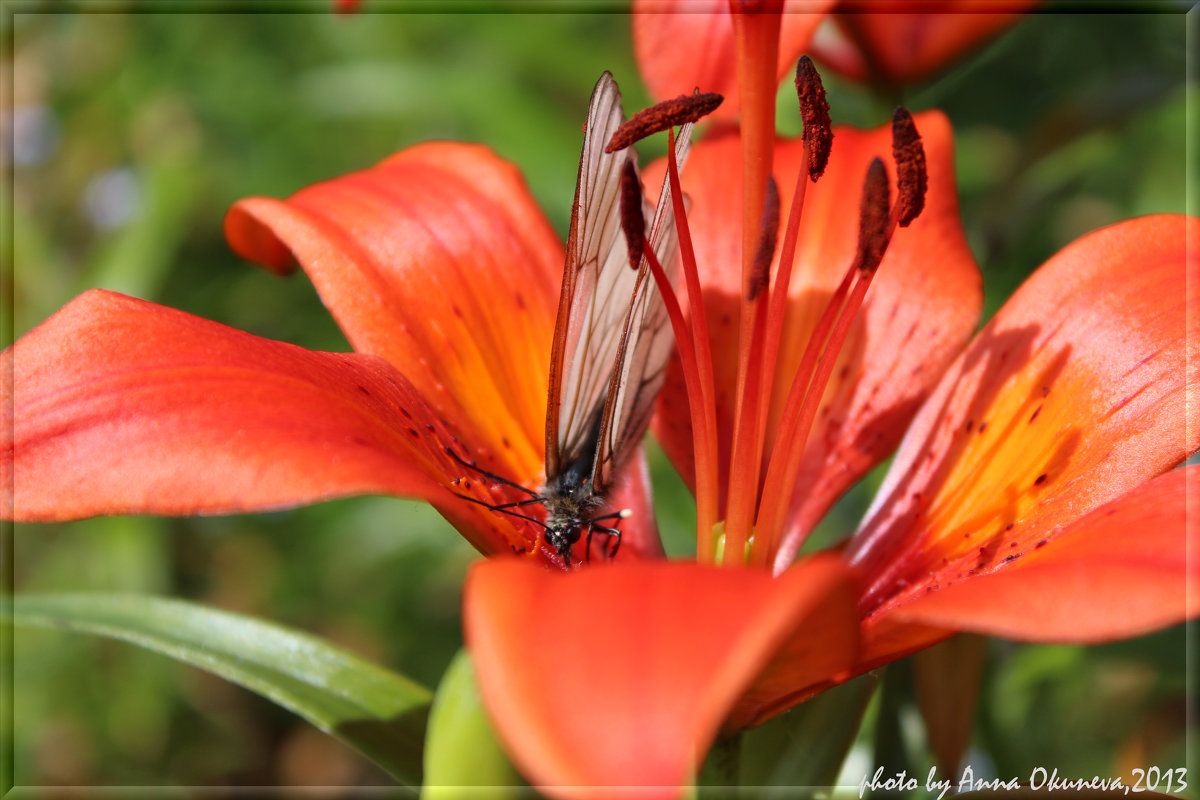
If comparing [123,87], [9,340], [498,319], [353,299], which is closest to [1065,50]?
[498,319]

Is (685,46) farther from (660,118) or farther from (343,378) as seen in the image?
(343,378)

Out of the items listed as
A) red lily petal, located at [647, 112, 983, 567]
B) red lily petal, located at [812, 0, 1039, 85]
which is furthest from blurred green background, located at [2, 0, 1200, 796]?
red lily petal, located at [647, 112, 983, 567]

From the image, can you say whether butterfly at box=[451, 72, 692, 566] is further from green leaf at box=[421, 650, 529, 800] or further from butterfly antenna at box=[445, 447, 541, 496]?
green leaf at box=[421, 650, 529, 800]

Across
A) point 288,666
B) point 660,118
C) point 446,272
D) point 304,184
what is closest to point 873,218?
point 660,118

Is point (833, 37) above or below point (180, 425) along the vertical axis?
above

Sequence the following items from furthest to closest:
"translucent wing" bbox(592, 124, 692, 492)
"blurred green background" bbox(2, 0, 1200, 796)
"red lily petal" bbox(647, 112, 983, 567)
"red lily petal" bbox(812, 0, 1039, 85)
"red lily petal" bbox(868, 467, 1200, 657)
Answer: "blurred green background" bbox(2, 0, 1200, 796)
"red lily petal" bbox(812, 0, 1039, 85)
"red lily petal" bbox(647, 112, 983, 567)
"translucent wing" bbox(592, 124, 692, 492)
"red lily petal" bbox(868, 467, 1200, 657)

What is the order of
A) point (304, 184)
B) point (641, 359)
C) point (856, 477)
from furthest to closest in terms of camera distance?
point (304, 184) < point (856, 477) < point (641, 359)

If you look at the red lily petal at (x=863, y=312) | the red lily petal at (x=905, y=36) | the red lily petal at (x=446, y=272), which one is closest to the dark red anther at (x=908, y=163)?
the red lily petal at (x=863, y=312)
